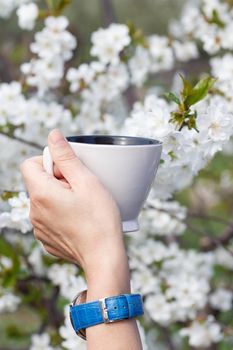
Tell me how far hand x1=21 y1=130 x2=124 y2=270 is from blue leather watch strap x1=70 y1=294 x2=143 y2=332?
0.21 feet

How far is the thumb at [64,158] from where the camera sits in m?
1.19

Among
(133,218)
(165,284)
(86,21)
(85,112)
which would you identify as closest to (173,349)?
(165,284)

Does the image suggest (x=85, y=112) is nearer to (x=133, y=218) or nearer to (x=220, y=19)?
(x=220, y=19)

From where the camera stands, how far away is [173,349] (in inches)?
116

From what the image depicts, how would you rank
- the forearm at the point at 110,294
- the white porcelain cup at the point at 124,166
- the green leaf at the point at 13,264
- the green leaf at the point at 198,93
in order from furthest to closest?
the green leaf at the point at 13,264 < the green leaf at the point at 198,93 < the white porcelain cup at the point at 124,166 < the forearm at the point at 110,294

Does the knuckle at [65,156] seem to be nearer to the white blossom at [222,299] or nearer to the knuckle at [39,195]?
the knuckle at [39,195]

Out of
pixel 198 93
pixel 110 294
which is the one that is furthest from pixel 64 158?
pixel 198 93

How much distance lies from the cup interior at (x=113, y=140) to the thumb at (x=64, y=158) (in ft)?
0.38

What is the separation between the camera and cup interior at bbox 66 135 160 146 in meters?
1.34

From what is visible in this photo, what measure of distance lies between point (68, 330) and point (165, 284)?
0.65 meters

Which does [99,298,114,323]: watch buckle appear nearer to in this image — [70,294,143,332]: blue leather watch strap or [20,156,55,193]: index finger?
[70,294,143,332]: blue leather watch strap

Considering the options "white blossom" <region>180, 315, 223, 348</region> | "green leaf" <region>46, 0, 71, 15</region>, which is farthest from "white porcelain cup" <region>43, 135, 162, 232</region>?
"white blossom" <region>180, 315, 223, 348</region>

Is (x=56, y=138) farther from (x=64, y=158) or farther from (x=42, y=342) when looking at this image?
(x=42, y=342)

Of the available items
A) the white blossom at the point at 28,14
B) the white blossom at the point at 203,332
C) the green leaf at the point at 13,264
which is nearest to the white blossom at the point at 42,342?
the green leaf at the point at 13,264
